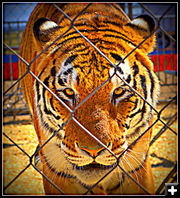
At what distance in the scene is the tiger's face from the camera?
113cm

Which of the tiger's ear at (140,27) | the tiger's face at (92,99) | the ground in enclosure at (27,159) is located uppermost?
the tiger's ear at (140,27)

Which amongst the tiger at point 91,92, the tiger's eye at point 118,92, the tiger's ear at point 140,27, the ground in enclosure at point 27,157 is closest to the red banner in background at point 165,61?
the ground in enclosure at point 27,157

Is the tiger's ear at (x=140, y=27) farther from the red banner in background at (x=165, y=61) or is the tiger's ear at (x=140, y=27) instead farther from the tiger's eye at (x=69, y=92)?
the red banner in background at (x=165, y=61)

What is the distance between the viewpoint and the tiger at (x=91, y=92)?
45.2 inches

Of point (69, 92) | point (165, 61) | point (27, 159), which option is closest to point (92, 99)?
point (69, 92)

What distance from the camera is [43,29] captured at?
1.27 metres

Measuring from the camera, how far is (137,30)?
1273 mm

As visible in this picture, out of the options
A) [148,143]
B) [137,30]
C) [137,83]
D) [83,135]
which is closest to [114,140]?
[83,135]

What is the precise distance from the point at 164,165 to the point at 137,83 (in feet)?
3.16

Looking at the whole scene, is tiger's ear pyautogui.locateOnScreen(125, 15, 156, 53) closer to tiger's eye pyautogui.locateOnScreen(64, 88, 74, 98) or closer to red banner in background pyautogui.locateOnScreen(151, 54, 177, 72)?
tiger's eye pyautogui.locateOnScreen(64, 88, 74, 98)

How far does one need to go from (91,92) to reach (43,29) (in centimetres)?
47

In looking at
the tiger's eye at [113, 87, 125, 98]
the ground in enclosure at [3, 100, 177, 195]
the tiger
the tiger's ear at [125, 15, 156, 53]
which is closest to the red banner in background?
the ground in enclosure at [3, 100, 177, 195]

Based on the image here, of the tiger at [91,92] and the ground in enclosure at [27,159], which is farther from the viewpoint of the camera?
the ground in enclosure at [27,159]

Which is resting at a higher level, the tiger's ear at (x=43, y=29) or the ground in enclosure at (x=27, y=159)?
the tiger's ear at (x=43, y=29)
